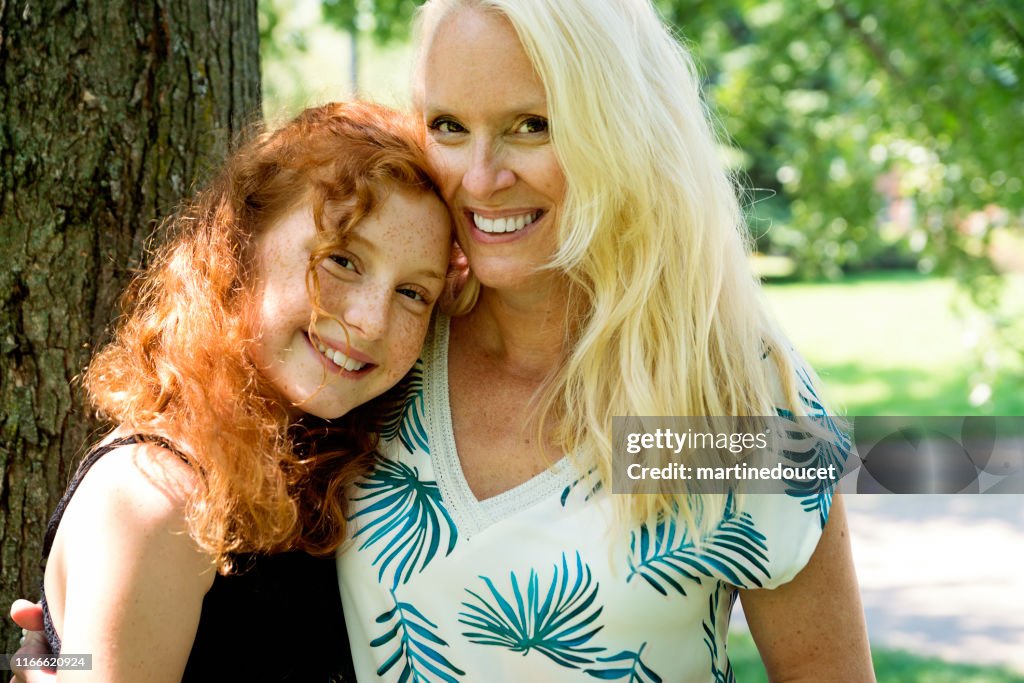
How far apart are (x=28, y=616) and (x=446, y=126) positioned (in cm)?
132

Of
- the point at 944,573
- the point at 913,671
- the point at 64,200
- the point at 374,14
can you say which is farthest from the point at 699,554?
the point at 944,573

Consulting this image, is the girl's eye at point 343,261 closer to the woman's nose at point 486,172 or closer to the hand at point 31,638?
the woman's nose at point 486,172

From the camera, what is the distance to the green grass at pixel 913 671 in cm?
465

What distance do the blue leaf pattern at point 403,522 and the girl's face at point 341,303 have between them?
7.7 inches

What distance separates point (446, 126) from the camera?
7.18 ft

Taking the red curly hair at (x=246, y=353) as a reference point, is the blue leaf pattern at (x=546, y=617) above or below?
below

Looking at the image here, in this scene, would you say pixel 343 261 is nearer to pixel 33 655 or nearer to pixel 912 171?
pixel 33 655

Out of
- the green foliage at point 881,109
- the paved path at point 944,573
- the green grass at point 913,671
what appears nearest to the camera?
the green grass at point 913,671

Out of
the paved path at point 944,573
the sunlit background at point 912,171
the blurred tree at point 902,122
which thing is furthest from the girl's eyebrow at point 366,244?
the paved path at point 944,573

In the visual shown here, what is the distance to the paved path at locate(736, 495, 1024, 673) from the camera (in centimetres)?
501

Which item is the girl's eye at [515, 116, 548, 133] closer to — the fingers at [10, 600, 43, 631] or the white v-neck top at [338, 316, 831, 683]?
the white v-neck top at [338, 316, 831, 683]

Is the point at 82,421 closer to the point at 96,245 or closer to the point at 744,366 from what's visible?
the point at 96,245

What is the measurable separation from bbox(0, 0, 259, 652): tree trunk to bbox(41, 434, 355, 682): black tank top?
0.25m

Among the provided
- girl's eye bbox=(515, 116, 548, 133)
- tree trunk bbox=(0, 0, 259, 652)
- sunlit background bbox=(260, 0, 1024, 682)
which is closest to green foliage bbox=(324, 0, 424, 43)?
sunlit background bbox=(260, 0, 1024, 682)
